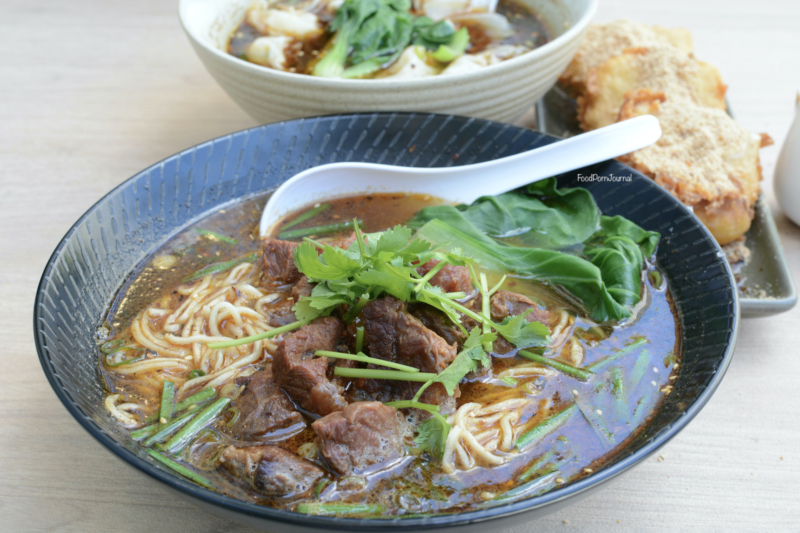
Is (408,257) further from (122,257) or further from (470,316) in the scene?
(122,257)

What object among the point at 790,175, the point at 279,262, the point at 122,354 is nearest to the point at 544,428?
the point at 279,262

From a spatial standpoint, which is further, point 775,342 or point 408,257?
point 775,342

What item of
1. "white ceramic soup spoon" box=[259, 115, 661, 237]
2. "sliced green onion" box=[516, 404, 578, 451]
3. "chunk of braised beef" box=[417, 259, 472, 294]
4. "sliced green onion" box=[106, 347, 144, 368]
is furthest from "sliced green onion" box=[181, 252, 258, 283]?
"sliced green onion" box=[516, 404, 578, 451]

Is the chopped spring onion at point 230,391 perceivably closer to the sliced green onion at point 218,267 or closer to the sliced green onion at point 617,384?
Answer: the sliced green onion at point 218,267

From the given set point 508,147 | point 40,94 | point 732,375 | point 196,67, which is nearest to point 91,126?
point 40,94

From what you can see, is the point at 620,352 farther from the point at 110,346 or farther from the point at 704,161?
the point at 110,346

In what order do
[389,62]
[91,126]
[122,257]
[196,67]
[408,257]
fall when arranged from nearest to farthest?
[408,257]
[122,257]
[389,62]
[91,126]
[196,67]

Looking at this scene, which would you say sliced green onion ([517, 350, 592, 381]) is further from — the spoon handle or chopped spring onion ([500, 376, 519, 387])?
the spoon handle
